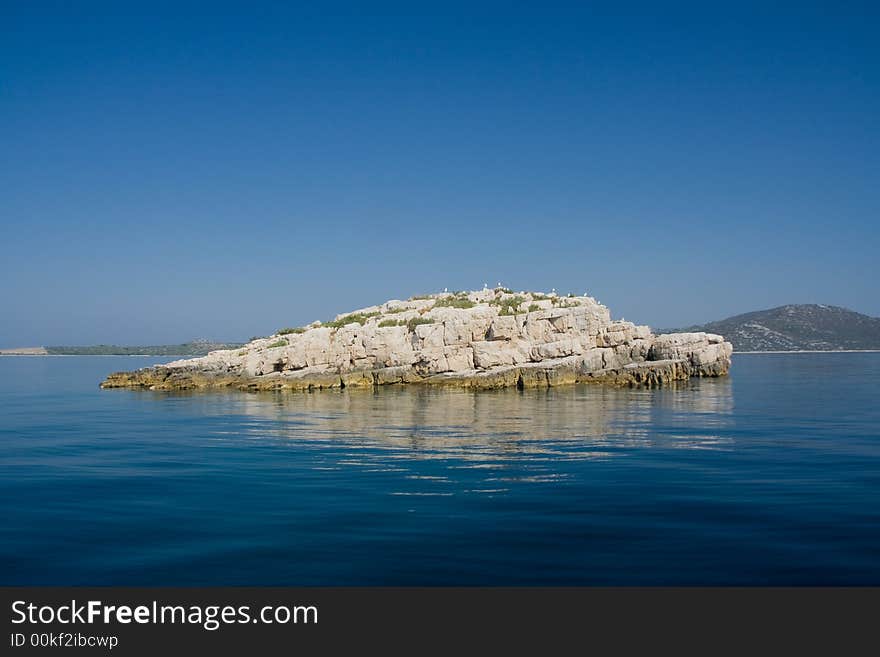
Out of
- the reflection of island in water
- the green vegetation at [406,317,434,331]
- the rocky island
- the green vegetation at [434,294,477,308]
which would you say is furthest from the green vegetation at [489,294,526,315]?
the reflection of island in water

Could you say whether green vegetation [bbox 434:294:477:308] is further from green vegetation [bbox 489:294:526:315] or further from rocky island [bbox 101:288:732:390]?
rocky island [bbox 101:288:732:390]

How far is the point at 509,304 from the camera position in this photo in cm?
9219

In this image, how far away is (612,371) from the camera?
7769 centimetres

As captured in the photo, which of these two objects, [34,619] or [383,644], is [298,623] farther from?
[34,619]

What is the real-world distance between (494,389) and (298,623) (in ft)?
203

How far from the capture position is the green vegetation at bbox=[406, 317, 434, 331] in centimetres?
8550

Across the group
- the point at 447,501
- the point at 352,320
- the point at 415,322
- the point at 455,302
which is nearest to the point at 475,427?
the point at 447,501

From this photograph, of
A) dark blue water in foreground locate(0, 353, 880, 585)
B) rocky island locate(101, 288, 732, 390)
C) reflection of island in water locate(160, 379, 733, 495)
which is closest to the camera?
dark blue water in foreground locate(0, 353, 880, 585)

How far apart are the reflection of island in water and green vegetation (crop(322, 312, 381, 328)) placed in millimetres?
24949

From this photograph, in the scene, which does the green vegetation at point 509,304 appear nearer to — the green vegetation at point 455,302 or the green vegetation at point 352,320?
the green vegetation at point 455,302

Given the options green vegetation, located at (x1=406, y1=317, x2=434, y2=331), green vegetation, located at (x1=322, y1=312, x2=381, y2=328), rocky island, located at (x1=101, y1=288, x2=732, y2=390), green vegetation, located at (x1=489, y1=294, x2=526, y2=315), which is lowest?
rocky island, located at (x1=101, y1=288, x2=732, y2=390)

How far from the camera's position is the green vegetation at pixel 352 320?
91244 millimetres

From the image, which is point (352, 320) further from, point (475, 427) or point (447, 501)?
point (447, 501)

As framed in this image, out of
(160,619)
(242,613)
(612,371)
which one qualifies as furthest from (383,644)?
(612,371)
